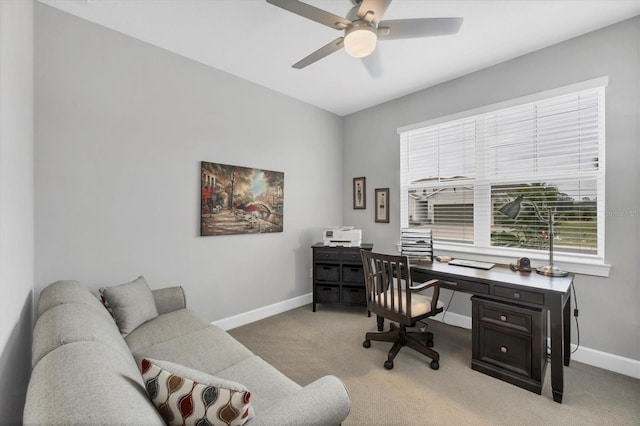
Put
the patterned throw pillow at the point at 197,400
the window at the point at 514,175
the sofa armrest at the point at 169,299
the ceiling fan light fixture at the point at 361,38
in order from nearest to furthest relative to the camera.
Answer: the patterned throw pillow at the point at 197,400
the ceiling fan light fixture at the point at 361,38
the sofa armrest at the point at 169,299
the window at the point at 514,175

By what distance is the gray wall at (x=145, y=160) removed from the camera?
2096 mm

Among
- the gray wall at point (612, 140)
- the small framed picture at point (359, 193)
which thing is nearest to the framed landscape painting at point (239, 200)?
the small framed picture at point (359, 193)

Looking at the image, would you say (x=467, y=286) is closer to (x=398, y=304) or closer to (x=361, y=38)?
(x=398, y=304)

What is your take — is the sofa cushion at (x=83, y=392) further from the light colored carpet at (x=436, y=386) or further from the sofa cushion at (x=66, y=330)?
the light colored carpet at (x=436, y=386)

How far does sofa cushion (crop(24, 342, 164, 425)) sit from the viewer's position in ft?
2.19

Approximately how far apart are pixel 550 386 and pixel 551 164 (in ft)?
6.14

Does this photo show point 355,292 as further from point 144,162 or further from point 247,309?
point 144,162

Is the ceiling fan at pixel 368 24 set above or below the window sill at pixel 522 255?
above

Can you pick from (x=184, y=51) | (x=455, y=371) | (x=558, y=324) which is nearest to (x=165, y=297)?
(x=184, y=51)

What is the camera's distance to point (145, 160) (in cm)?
252

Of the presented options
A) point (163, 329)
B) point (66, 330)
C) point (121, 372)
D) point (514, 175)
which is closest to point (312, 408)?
point (121, 372)

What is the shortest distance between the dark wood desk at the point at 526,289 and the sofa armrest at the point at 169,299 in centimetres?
211

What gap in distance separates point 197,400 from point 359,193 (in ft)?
11.6

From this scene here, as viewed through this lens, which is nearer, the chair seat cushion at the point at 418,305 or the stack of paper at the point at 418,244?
the chair seat cushion at the point at 418,305
